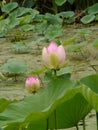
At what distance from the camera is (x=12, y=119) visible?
1.48 meters

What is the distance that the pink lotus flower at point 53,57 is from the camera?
1.57 meters

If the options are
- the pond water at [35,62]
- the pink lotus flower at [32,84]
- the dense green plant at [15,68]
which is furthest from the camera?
the dense green plant at [15,68]

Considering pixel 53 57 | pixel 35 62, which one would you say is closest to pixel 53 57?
pixel 53 57

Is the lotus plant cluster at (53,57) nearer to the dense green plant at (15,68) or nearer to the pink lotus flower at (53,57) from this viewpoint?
the pink lotus flower at (53,57)

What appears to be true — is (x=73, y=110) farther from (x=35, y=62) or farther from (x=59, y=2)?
(x=59, y=2)

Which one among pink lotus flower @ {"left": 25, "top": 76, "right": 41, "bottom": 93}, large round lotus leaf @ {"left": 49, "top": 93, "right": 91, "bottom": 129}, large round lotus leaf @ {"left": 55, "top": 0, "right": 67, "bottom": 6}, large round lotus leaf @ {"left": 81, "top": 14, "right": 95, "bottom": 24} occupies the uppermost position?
large round lotus leaf @ {"left": 55, "top": 0, "right": 67, "bottom": 6}

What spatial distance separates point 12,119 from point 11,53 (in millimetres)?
3050

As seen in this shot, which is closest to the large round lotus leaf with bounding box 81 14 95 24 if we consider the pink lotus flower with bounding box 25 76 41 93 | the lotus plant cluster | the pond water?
the pond water

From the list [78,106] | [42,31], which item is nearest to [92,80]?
[78,106]

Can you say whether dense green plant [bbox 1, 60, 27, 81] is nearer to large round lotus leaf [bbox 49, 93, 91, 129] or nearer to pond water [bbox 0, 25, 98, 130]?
pond water [bbox 0, 25, 98, 130]

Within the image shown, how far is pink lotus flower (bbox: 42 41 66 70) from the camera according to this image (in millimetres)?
1572

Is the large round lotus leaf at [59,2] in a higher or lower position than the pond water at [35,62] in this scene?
higher

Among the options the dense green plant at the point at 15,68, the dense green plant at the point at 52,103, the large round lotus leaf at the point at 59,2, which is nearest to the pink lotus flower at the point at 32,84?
the dense green plant at the point at 52,103

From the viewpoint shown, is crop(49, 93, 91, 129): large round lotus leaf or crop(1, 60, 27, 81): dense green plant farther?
crop(1, 60, 27, 81): dense green plant
